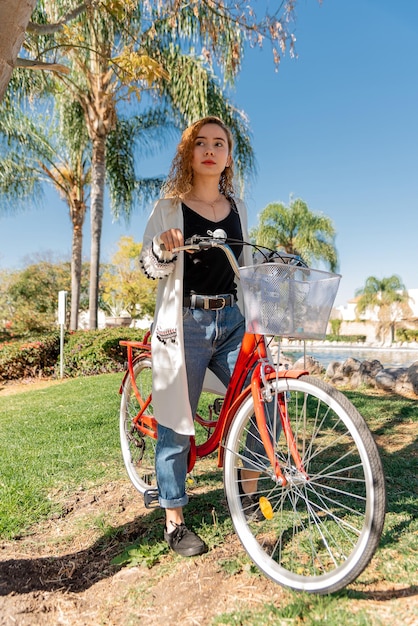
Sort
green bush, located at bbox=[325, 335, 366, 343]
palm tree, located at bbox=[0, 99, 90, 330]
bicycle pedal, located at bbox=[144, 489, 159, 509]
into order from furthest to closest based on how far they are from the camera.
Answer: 1. green bush, located at bbox=[325, 335, 366, 343]
2. palm tree, located at bbox=[0, 99, 90, 330]
3. bicycle pedal, located at bbox=[144, 489, 159, 509]

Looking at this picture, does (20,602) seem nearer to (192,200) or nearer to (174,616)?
(174,616)

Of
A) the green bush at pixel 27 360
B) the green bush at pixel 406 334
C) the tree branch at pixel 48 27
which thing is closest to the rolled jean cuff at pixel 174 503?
the tree branch at pixel 48 27

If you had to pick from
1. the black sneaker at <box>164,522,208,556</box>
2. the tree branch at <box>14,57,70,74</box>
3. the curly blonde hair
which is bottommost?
the black sneaker at <box>164,522,208,556</box>

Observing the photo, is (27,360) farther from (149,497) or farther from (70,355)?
(149,497)

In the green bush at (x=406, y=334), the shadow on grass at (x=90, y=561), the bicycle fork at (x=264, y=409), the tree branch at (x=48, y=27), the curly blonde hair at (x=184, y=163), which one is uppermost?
the tree branch at (x=48, y=27)

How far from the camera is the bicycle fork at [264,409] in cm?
198

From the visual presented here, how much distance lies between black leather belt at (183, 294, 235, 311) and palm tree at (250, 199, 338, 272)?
27460mm

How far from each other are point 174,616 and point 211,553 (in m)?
0.45

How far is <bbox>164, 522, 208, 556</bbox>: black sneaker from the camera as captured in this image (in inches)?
89.9

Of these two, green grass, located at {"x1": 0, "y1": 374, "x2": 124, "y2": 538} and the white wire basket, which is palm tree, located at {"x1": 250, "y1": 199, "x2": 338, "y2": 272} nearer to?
green grass, located at {"x1": 0, "y1": 374, "x2": 124, "y2": 538}

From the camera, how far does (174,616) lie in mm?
1885

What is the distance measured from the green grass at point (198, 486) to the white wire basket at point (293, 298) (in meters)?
0.96

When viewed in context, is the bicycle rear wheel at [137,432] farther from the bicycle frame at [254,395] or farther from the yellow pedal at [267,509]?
the yellow pedal at [267,509]

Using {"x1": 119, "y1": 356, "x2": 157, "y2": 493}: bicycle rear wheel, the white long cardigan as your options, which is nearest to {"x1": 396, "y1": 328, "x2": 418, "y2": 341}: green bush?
{"x1": 119, "y1": 356, "x2": 157, "y2": 493}: bicycle rear wheel
